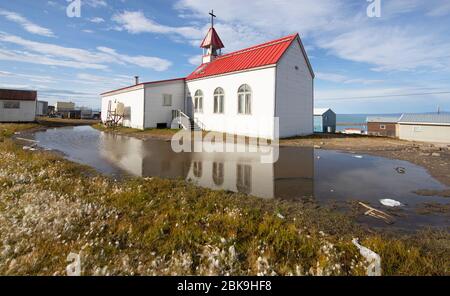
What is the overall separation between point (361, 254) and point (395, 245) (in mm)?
612

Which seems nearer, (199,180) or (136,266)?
(136,266)

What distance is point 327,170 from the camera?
30.3 feet

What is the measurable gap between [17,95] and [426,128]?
57.3m

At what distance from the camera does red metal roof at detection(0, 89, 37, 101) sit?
33.8m

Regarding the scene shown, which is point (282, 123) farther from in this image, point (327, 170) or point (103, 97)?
A: point (103, 97)

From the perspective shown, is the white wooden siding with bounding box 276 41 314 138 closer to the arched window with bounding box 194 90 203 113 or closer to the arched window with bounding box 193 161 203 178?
the arched window with bounding box 194 90 203 113

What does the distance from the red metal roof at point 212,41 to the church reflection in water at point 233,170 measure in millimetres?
22149

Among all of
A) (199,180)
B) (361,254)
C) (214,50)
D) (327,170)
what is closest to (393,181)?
(327,170)

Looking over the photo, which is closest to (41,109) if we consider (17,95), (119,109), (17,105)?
(17,95)

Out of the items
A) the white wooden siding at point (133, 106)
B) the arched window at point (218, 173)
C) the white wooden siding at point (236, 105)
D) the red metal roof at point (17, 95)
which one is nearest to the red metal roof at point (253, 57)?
the white wooden siding at point (236, 105)

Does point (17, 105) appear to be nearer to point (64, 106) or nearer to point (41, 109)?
point (41, 109)

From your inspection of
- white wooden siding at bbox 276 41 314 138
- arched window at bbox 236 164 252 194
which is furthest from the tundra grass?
white wooden siding at bbox 276 41 314 138

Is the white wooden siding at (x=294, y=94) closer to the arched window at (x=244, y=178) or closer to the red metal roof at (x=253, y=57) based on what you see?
the red metal roof at (x=253, y=57)

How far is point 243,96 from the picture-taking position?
20.7m
